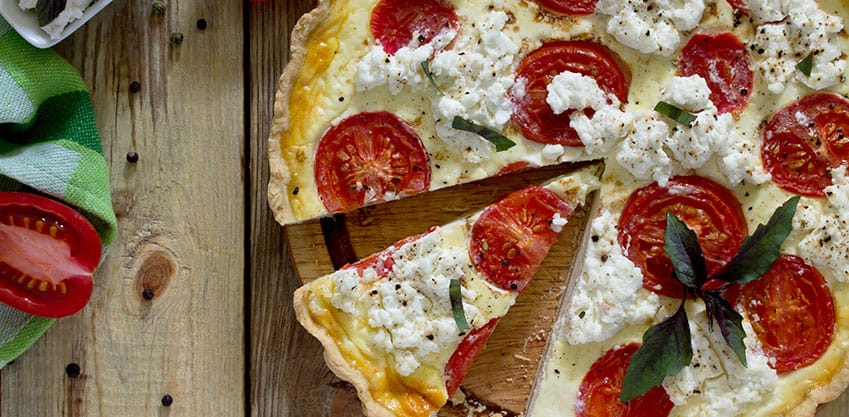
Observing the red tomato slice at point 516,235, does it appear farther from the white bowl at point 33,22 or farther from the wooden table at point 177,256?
the white bowl at point 33,22

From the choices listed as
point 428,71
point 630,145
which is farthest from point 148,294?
point 630,145

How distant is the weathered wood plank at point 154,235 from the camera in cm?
516

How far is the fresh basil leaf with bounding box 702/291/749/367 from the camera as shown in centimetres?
459

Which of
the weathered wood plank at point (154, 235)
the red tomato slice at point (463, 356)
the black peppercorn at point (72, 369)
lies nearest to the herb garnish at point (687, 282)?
the red tomato slice at point (463, 356)

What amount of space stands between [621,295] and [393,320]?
1040 mm

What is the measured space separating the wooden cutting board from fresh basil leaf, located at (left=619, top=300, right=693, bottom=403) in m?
0.63

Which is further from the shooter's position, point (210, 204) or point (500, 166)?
point (210, 204)

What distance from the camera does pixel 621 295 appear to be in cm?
473

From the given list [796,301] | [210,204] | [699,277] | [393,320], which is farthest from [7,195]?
[796,301]

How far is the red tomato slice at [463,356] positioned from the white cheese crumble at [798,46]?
67.9 inches

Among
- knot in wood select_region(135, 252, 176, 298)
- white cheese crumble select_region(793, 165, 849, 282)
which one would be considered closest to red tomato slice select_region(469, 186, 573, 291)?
white cheese crumble select_region(793, 165, 849, 282)

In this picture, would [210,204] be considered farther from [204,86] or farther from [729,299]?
[729,299]

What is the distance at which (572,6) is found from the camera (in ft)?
15.8

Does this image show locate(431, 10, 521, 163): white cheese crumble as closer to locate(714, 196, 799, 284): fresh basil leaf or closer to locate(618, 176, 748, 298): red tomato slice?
locate(618, 176, 748, 298): red tomato slice
